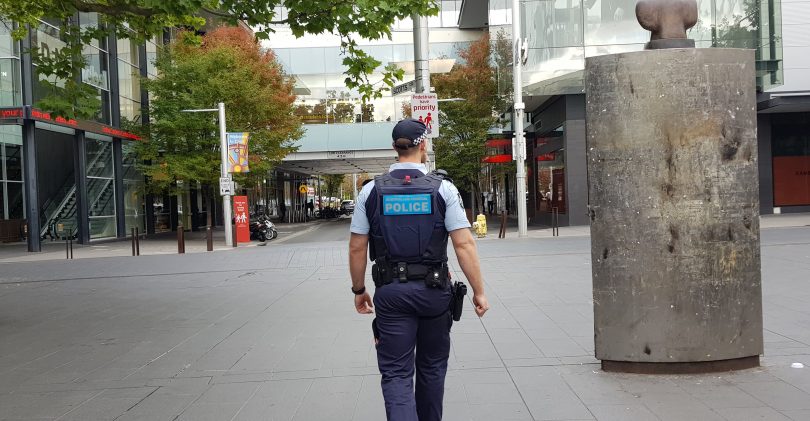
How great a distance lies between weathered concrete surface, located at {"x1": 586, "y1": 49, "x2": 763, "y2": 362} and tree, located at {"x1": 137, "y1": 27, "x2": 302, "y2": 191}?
23749mm

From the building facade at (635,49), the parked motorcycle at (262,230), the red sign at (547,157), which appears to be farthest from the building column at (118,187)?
the red sign at (547,157)

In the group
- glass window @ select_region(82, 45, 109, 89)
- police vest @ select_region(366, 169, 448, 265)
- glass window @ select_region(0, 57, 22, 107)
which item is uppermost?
glass window @ select_region(82, 45, 109, 89)

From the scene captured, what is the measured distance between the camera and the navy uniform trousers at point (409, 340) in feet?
11.1

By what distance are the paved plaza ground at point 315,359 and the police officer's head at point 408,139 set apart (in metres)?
1.77

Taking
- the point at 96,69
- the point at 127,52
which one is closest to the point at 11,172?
the point at 96,69

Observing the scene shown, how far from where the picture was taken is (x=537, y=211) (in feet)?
109

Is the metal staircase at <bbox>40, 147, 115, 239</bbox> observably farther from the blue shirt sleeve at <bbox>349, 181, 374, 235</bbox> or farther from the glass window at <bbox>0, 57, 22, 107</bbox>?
the blue shirt sleeve at <bbox>349, 181, 374, 235</bbox>

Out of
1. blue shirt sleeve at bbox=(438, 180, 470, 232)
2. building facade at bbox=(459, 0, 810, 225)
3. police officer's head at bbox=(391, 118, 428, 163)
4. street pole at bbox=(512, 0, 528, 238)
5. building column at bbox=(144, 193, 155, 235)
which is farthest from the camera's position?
building column at bbox=(144, 193, 155, 235)

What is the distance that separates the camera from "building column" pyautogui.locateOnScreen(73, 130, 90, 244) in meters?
A: 25.5

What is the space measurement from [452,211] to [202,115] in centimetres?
2577

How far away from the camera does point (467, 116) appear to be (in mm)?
31531

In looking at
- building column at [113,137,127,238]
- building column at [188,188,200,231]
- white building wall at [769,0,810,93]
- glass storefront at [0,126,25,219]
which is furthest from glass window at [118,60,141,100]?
white building wall at [769,0,810,93]

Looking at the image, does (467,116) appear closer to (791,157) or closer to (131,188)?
(791,157)

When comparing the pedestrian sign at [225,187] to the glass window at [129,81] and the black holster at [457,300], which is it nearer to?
the glass window at [129,81]
